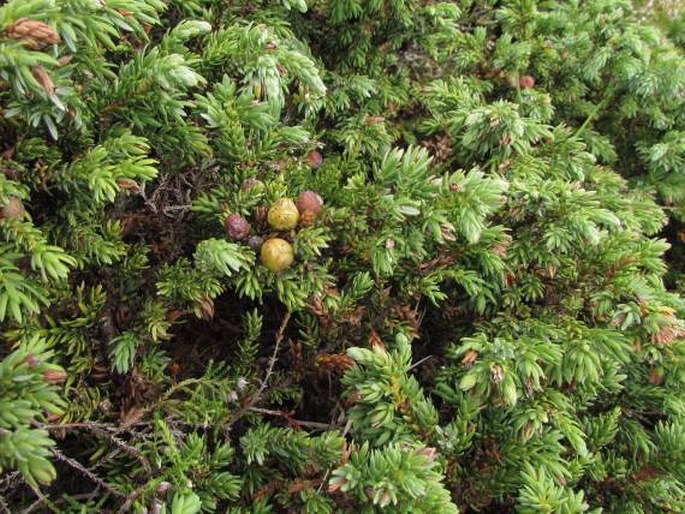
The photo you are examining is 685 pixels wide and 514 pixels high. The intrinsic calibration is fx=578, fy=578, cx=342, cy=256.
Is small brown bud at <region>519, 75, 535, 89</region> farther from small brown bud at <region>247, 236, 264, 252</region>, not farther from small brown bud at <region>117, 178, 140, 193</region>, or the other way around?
small brown bud at <region>117, 178, 140, 193</region>

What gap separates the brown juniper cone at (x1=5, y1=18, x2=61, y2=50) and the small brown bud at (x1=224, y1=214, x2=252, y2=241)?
0.63 metres

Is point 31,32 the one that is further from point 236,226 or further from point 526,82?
point 526,82

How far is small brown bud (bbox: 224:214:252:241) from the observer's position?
64.3 inches

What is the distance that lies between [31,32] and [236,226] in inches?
26.6

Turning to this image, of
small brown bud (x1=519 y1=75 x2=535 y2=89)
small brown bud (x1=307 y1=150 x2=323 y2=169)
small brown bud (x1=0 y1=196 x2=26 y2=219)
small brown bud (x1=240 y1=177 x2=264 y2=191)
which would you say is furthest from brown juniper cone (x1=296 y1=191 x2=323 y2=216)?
small brown bud (x1=519 y1=75 x2=535 y2=89)

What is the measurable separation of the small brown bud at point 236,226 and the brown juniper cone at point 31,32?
0.63 metres

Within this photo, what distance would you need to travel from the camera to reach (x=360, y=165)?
2090 millimetres

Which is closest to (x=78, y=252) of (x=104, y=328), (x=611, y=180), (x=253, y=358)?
(x=104, y=328)

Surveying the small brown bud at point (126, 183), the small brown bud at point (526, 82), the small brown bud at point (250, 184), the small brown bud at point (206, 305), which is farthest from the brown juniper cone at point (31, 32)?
the small brown bud at point (526, 82)

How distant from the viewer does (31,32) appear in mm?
1175

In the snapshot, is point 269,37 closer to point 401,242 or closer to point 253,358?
point 401,242

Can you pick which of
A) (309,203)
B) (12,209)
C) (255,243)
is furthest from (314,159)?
(12,209)

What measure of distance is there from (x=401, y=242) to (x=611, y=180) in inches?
46.3

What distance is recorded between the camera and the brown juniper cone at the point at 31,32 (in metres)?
1.17
